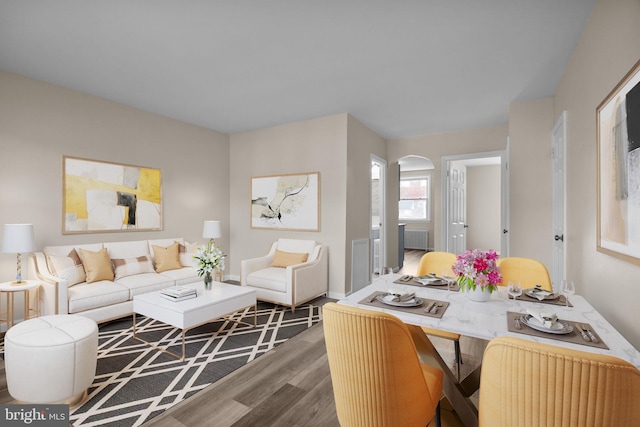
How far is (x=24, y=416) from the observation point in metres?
1.77

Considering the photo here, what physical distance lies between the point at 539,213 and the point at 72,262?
17.9ft

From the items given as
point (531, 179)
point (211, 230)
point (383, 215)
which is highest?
point (531, 179)

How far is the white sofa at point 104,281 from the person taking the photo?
2.98m

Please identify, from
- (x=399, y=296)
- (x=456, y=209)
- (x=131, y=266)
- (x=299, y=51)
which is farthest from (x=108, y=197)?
(x=456, y=209)

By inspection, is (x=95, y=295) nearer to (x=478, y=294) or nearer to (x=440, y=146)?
(x=478, y=294)

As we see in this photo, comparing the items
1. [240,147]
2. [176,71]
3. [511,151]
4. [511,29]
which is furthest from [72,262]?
[511,151]

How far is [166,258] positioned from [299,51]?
3156mm

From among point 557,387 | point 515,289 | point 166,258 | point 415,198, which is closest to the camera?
point 557,387

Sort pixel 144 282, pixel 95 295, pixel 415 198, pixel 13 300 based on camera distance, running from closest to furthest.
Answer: pixel 13 300, pixel 95 295, pixel 144 282, pixel 415 198

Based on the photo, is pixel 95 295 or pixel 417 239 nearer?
pixel 95 295

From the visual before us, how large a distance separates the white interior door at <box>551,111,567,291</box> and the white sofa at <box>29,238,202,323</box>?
4.30 metres

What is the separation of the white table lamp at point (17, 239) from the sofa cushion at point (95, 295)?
495 millimetres

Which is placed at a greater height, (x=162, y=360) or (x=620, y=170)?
(x=620, y=170)

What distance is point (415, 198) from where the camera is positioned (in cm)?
1045
